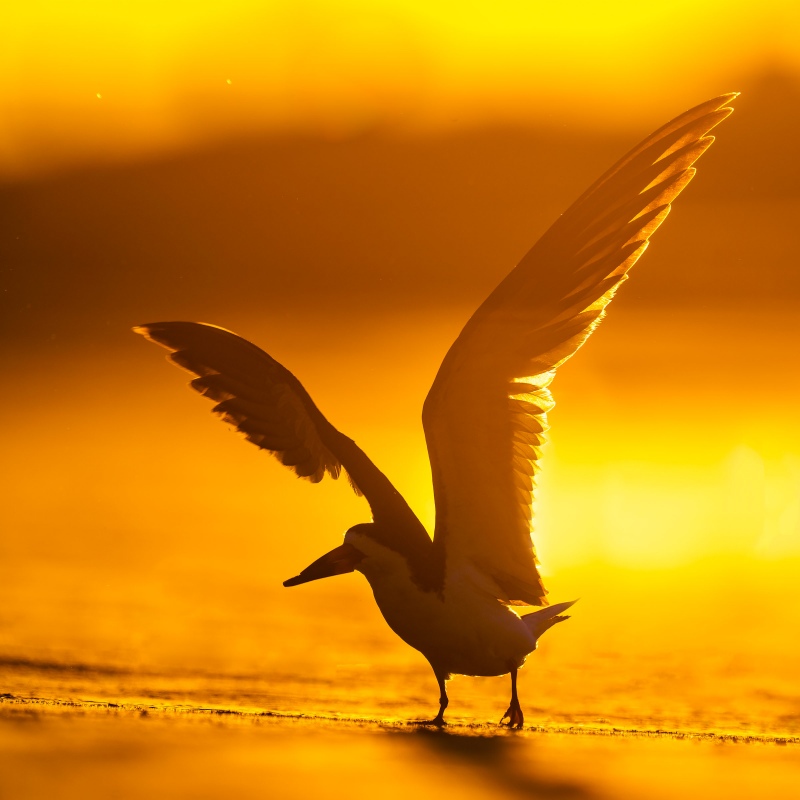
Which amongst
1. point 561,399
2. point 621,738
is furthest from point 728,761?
point 561,399

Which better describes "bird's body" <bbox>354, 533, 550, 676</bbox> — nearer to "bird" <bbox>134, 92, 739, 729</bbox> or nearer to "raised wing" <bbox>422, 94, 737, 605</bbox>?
"bird" <bbox>134, 92, 739, 729</bbox>

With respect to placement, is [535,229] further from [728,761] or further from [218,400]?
[728,761]

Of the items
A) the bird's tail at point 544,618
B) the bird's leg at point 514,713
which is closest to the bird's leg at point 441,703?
the bird's leg at point 514,713

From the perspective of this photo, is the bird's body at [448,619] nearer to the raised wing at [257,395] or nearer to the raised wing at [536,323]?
the raised wing at [536,323]

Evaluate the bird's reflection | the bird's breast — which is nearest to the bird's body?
the bird's breast

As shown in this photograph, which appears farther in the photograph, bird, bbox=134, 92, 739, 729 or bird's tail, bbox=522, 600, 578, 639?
bird's tail, bbox=522, 600, 578, 639

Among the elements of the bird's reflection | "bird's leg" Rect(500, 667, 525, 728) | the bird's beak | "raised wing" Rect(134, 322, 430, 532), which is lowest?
the bird's reflection
